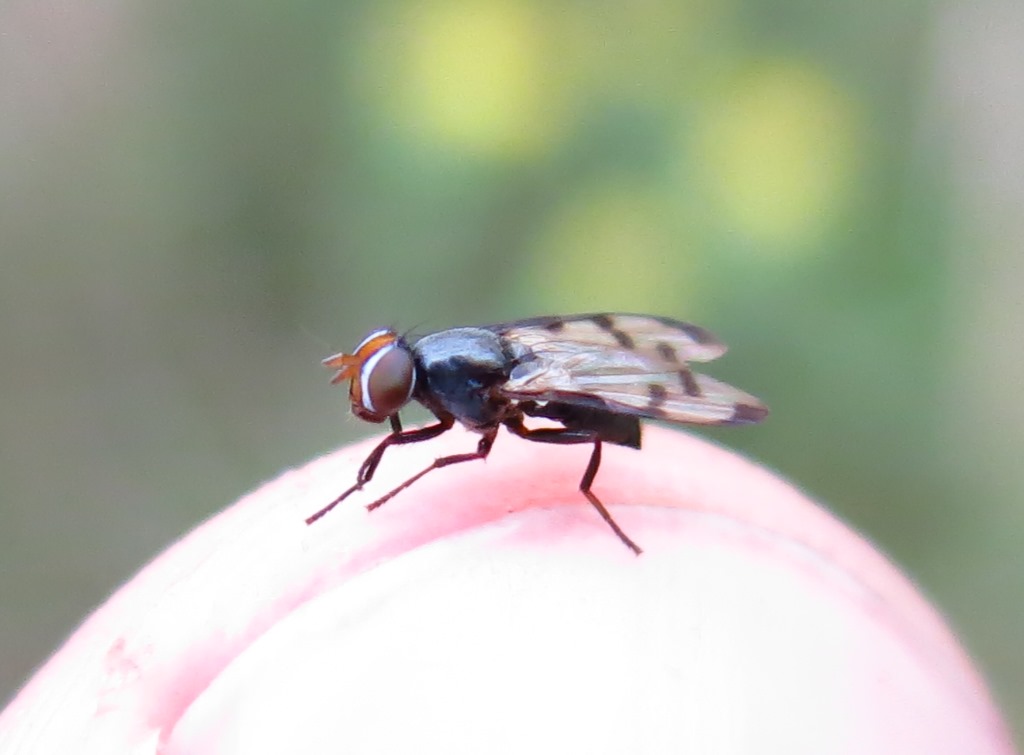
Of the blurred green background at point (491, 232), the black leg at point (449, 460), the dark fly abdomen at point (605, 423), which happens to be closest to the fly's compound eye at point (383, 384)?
the black leg at point (449, 460)

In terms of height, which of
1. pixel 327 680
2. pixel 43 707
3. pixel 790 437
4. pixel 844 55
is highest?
pixel 844 55

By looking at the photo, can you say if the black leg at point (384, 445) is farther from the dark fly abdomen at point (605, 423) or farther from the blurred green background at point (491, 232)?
the blurred green background at point (491, 232)

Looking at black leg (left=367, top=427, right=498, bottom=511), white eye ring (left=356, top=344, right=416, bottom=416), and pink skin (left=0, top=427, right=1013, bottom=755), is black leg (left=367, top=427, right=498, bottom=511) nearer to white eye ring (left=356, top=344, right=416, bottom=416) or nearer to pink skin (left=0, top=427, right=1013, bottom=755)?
pink skin (left=0, top=427, right=1013, bottom=755)

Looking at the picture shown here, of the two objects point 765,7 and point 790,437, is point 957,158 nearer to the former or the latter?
point 765,7

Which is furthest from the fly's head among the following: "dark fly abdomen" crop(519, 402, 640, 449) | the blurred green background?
the blurred green background

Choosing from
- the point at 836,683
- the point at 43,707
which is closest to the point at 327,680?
the point at 43,707

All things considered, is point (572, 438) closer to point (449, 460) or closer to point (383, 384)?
point (449, 460)
